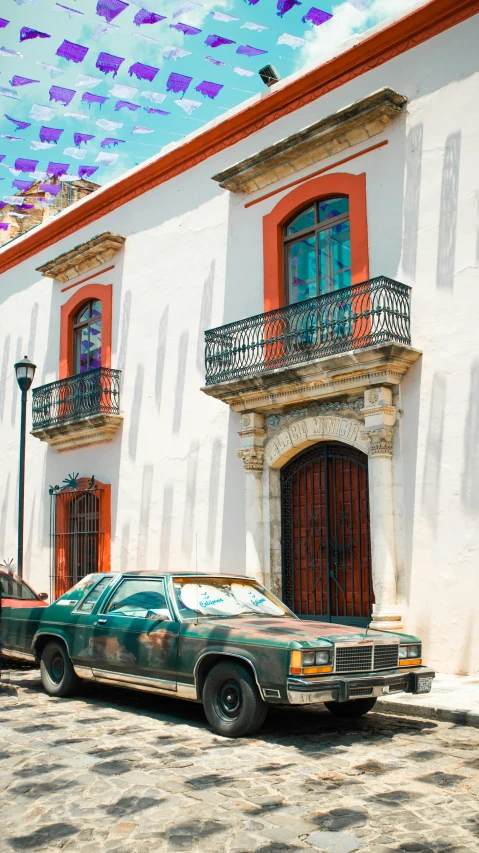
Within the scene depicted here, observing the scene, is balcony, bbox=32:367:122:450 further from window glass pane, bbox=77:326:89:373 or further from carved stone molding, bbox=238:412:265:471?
carved stone molding, bbox=238:412:265:471

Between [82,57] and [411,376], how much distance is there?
20.2 ft

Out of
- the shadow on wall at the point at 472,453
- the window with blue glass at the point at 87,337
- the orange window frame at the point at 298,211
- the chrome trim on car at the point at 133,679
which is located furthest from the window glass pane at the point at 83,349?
the chrome trim on car at the point at 133,679

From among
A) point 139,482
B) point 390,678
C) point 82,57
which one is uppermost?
point 82,57

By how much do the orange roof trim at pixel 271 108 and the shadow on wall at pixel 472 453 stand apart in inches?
182

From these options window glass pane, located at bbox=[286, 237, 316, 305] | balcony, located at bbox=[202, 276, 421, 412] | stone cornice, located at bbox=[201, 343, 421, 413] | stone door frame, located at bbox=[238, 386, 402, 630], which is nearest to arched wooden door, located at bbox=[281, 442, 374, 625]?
stone door frame, located at bbox=[238, 386, 402, 630]

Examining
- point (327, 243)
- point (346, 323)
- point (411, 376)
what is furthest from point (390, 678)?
point (327, 243)

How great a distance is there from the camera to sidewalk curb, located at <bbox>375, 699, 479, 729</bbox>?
713 centimetres

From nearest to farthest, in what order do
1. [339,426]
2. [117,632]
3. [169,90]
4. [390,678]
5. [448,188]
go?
[390,678]
[117,632]
[448,188]
[339,426]
[169,90]

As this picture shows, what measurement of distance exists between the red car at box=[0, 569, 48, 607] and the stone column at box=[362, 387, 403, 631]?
15.6ft

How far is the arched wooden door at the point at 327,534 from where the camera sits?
1119cm

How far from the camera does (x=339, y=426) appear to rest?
11.3 m

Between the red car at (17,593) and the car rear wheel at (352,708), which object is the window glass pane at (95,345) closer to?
the red car at (17,593)

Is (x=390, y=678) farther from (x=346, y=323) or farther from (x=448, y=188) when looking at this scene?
(x=448, y=188)

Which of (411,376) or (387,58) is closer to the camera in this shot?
(411,376)
